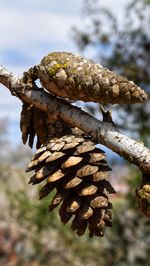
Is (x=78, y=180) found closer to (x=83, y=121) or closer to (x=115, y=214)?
(x=83, y=121)

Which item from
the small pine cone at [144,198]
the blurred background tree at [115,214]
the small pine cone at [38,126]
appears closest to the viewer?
the small pine cone at [144,198]

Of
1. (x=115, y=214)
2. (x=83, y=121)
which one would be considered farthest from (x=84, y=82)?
(x=115, y=214)

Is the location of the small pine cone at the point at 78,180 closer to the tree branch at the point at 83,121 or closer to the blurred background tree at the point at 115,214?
the tree branch at the point at 83,121

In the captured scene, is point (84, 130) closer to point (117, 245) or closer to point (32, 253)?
point (117, 245)

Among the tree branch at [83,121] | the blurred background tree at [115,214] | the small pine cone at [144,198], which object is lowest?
the small pine cone at [144,198]

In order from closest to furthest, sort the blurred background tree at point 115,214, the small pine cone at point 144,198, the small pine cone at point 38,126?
the small pine cone at point 144,198
the small pine cone at point 38,126
the blurred background tree at point 115,214

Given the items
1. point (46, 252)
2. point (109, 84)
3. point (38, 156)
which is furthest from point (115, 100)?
point (46, 252)

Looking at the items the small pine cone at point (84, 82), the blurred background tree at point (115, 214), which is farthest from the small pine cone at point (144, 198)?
the blurred background tree at point (115, 214)
